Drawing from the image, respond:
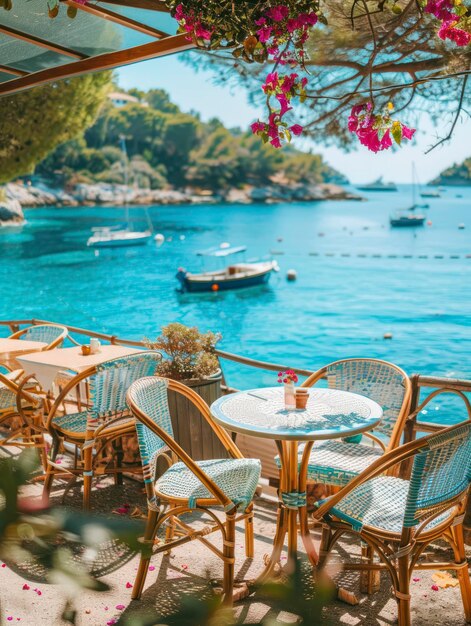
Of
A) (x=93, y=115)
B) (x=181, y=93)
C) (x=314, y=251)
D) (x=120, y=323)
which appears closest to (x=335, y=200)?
(x=181, y=93)

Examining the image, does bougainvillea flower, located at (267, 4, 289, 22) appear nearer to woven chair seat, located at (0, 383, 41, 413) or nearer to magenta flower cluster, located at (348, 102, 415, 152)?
magenta flower cluster, located at (348, 102, 415, 152)

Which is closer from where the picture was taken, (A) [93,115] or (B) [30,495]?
(B) [30,495]

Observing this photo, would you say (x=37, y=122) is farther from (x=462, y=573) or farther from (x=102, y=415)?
(x=462, y=573)

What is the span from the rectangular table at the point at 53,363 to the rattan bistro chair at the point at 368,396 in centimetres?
142

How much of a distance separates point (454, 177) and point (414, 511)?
116324mm

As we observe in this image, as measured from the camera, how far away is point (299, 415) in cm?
299

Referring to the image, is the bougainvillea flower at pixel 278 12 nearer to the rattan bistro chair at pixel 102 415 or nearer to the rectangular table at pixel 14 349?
the rattan bistro chair at pixel 102 415

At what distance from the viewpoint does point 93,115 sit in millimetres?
15875

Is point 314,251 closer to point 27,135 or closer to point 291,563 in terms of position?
point 27,135

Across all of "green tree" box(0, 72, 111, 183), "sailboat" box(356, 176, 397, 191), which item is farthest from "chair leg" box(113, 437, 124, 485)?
"sailboat" box(356, 176, 397, 191)

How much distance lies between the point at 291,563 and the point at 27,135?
14060 mm

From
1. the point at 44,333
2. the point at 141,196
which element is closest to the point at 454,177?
the point at 141,196

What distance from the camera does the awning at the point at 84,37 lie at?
3402 millimetres

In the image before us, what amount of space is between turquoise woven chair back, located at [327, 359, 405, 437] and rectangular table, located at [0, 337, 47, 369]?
8.21 ft
